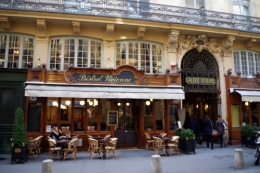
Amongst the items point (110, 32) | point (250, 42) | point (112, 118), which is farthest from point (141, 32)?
point (250, 42)

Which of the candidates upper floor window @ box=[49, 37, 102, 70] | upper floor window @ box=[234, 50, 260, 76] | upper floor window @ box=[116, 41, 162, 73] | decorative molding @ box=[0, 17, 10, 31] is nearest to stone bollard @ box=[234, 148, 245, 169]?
upper floor window @ box=[116, 41, 162, 73]

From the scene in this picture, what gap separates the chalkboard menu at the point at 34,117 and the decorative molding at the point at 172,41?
7901mm

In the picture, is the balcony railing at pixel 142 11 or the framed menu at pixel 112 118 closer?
the balcony railing at pixel 142 11

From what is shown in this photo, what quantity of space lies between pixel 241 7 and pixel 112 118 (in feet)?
39.4

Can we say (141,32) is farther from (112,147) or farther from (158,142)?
(112,147)

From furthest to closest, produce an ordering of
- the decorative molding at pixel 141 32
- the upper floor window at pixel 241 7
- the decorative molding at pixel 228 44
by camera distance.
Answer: the upper floor window at pixel 241 7 → the decorative molding at pixel 228 44 → the decorative molding at pixel 141 32

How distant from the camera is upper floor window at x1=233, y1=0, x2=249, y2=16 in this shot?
15558mm

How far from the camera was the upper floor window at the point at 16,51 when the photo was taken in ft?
38.8

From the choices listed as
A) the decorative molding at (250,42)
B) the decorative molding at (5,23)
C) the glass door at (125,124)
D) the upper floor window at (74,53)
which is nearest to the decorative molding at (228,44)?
the decorative molding at (250,42)

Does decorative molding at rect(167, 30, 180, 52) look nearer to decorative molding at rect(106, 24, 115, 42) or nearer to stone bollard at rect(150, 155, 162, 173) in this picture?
decorative molding at rect(106, 24, 115, 42)

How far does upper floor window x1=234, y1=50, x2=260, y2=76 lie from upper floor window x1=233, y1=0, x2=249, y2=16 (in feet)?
9.54

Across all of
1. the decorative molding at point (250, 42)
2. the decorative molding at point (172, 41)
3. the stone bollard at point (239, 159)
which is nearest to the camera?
the stone bollard at point (239, 159)

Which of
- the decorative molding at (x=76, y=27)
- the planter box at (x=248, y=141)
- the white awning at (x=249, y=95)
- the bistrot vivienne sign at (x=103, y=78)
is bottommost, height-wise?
the planter box at (x=248, y=141)

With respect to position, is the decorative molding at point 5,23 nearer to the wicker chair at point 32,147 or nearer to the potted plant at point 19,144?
the potted plant at point 19,144
